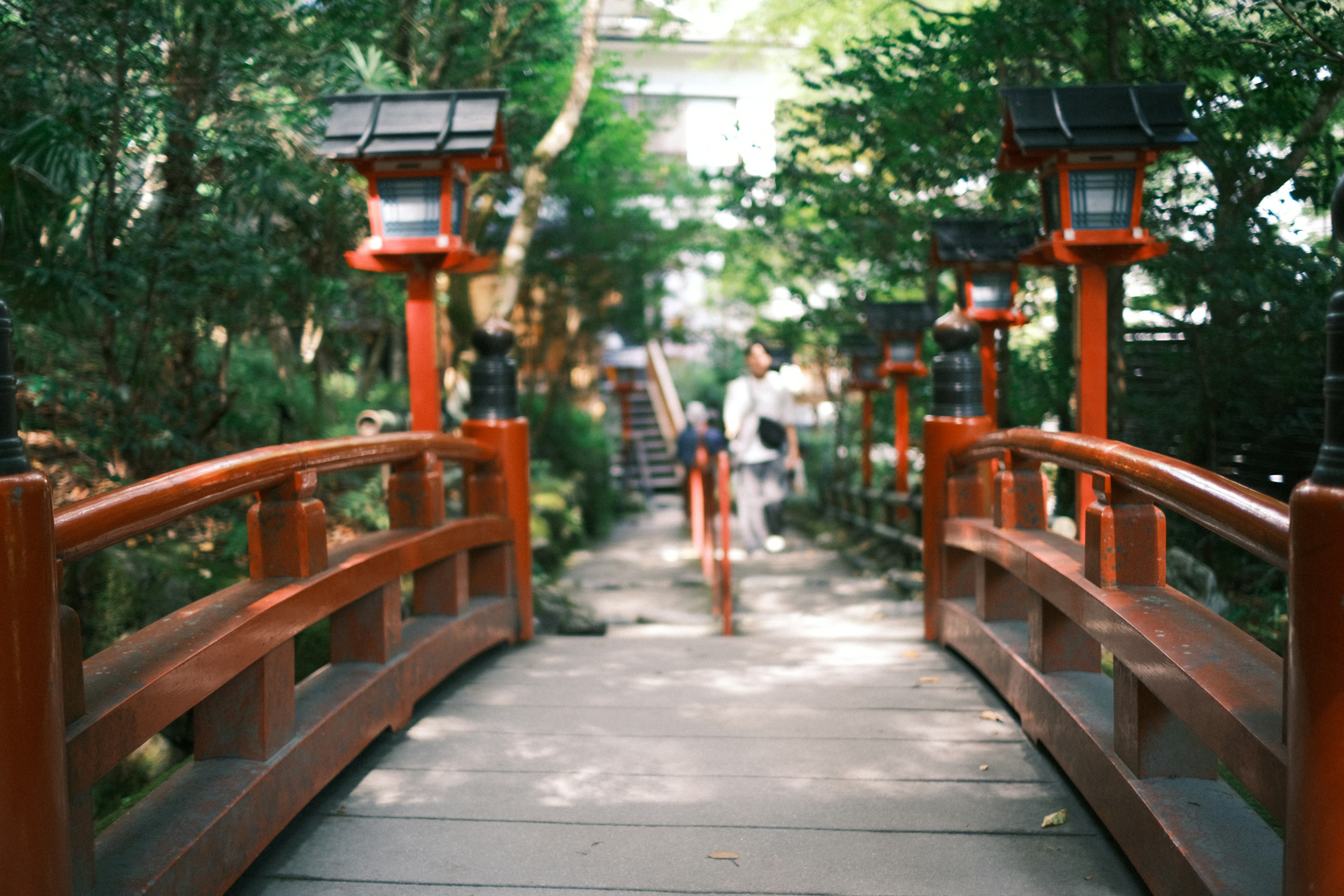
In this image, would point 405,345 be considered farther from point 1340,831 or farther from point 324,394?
point 1340,831

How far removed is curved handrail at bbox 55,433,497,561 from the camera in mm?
1857

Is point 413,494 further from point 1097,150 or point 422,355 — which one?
point 1097,150

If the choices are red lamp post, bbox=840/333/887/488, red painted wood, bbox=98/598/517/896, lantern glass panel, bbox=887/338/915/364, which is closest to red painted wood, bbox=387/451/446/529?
red painted wood, bbox=98/598/517/896

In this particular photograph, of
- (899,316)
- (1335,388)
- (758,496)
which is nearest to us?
(1335,388)

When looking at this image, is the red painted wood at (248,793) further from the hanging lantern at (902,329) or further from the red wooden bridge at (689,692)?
the hanging lantern at (902,329)

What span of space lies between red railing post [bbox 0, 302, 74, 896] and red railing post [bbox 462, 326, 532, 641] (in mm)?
3142

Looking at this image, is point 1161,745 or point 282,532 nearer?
point 1161,745

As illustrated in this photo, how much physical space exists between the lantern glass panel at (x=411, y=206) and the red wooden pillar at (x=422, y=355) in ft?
0.70

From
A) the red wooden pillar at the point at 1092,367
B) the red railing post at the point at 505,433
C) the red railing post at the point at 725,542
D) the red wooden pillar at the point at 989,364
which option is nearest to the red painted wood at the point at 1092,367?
the red wooden pillar at the point at 1092,367

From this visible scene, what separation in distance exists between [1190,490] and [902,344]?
752 cm

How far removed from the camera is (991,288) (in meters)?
6.88

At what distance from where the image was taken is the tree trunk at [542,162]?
851cm

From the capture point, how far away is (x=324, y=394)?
8.02 meters

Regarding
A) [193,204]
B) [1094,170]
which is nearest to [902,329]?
[1094,170]
